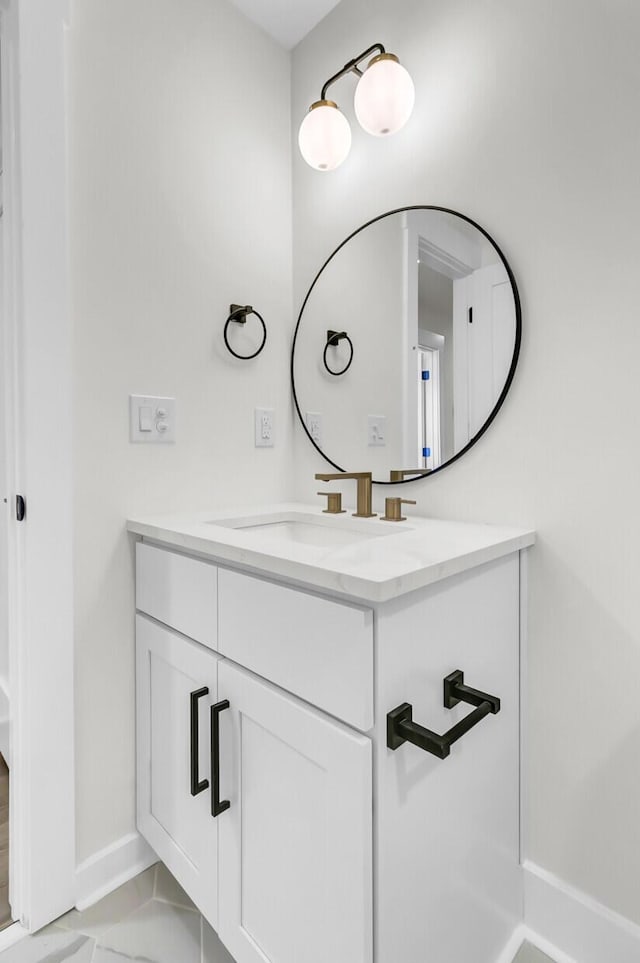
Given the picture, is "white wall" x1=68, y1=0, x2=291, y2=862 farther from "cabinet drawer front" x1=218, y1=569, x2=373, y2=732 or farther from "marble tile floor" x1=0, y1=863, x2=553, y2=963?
"cabinet drawer front" x1=218, y1=569, x2=373, y2=732

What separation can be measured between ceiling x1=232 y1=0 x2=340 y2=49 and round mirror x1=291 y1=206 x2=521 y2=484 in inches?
27.1

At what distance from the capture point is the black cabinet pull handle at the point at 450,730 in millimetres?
665

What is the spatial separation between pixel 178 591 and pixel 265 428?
617mm

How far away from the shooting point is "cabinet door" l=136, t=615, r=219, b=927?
3.24 ft

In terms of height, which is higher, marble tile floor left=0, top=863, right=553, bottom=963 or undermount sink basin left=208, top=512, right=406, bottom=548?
undermount sink basin left=208, top=512, right=406, bottom=548

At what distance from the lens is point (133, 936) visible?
1069mm

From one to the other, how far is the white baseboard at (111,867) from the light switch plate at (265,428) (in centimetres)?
108

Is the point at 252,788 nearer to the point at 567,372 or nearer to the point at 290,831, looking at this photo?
the point at 290,831

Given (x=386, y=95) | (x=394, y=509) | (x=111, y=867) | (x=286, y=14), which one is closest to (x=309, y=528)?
(x=394, y=509)

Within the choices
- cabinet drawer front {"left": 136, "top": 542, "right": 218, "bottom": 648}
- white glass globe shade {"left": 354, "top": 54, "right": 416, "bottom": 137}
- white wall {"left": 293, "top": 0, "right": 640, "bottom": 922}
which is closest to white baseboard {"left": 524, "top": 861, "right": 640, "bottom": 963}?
white wall {"left": 293, "top": 0, "right": 640, "bottom": 922}

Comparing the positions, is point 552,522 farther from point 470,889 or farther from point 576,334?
point 470,889

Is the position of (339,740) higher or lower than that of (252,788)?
higher

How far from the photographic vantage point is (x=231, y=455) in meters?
1.44

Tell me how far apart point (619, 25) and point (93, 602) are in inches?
62.4
